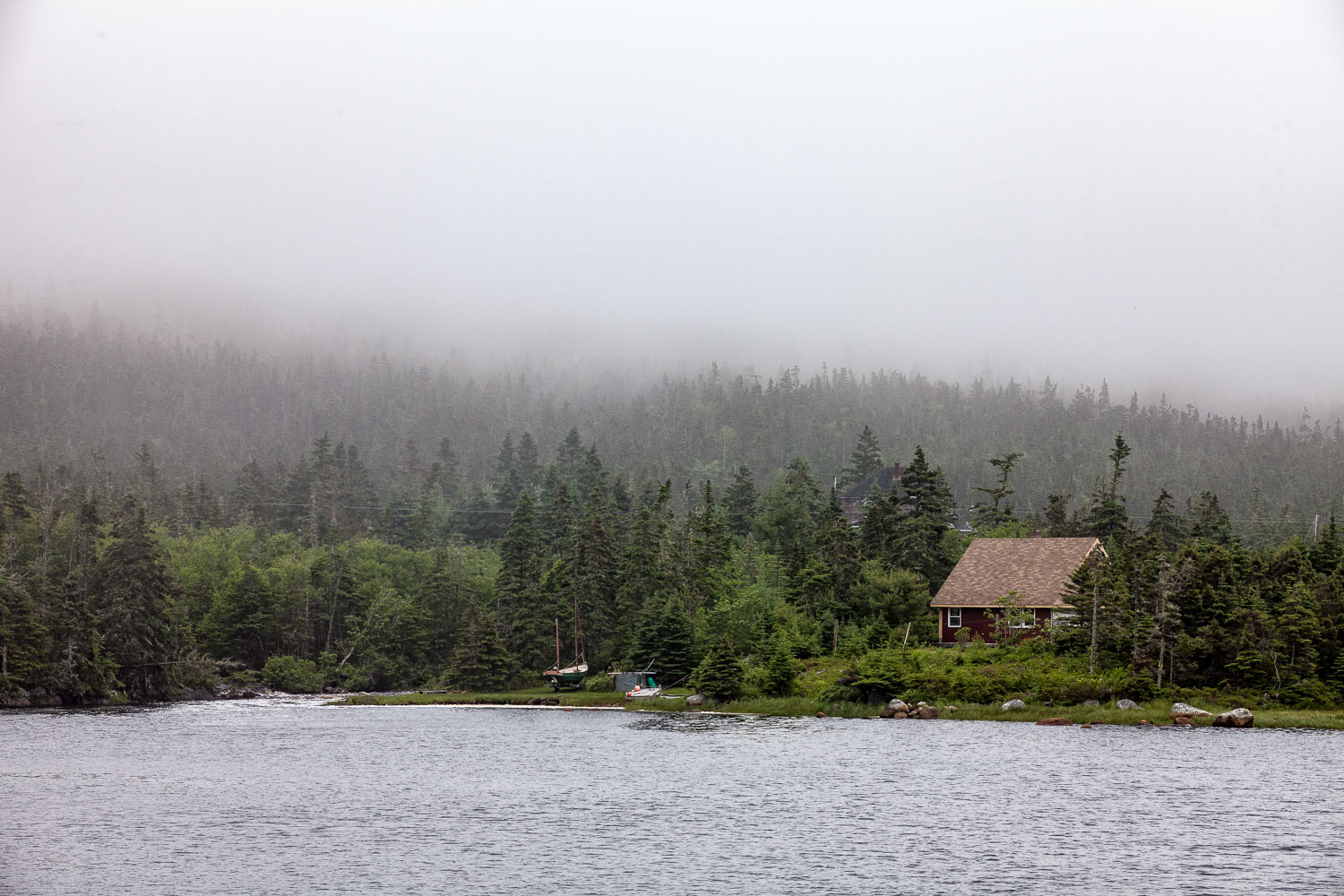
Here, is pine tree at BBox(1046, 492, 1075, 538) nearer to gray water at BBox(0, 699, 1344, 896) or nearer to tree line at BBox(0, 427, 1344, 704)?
tree line at BBox(0, 427, 1344, 704)

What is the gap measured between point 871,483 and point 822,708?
8530 centimetres

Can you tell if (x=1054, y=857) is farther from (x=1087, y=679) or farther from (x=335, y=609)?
(x=335, y=609)

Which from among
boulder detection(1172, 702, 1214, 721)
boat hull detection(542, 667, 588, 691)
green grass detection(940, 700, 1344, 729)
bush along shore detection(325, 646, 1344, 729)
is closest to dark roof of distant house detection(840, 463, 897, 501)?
boat hull detection(542, 667, 588, 691)

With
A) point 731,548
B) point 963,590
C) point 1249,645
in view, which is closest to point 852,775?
point 1249,645

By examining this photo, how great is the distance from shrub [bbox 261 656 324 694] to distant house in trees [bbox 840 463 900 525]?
6851 cm

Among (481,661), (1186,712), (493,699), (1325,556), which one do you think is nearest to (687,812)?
(1186,712)

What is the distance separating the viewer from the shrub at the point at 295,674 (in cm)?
11288

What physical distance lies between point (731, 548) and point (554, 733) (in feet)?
146

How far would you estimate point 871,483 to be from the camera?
522ft

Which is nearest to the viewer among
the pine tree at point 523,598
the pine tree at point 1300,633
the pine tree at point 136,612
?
the pine tree at point 1300,633

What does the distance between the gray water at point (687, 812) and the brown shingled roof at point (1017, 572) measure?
16.6m

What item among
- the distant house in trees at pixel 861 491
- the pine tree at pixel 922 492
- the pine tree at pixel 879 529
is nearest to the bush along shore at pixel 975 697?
the pine tree at pixel 879 529

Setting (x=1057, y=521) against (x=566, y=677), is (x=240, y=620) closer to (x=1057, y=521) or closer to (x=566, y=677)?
(x=566, y=677)

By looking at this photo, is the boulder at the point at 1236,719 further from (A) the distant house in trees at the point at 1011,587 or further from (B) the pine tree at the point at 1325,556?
(B) the pine tree at the point at 1325,556
